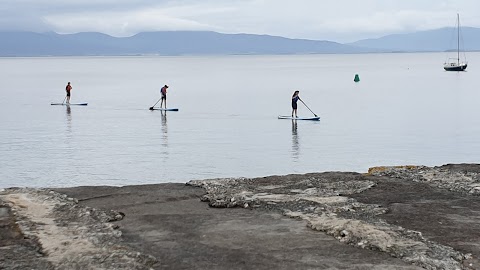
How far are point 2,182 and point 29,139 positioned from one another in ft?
39.0

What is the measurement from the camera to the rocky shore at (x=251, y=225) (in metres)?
9.07

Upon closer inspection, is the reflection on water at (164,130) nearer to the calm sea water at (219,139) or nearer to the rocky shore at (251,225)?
the calm sea water at (219,139)

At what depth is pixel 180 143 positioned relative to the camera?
33.2 m

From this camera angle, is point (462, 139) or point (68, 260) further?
point (462, 139)

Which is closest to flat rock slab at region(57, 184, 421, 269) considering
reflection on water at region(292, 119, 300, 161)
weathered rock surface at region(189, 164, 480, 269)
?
weathered rock surface at region(189, 164, 480, 269)

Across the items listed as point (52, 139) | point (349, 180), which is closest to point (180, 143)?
point (52, 139)

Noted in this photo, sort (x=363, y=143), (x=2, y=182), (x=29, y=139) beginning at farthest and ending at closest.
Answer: (x=29, y=139)
(x=363, y=143)
(x=2, y=182)

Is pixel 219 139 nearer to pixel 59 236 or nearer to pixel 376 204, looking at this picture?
pixel 376 204

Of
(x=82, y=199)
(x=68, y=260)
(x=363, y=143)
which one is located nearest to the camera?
(x=68, y=260)

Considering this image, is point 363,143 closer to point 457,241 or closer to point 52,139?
point 52,139

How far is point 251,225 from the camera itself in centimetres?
1091

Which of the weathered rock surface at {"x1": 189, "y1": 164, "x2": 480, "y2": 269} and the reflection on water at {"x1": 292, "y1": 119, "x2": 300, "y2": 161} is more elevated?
the weathered rock surface at {"x1": 189, "y1": 164, "x2": 480, "y2": 269}

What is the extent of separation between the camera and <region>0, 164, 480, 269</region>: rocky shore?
907cm

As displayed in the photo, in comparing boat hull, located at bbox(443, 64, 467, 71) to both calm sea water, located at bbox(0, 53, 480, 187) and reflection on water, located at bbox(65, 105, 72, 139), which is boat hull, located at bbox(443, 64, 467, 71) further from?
reflection on water, located at bbox(65, 105, 72, 139)
